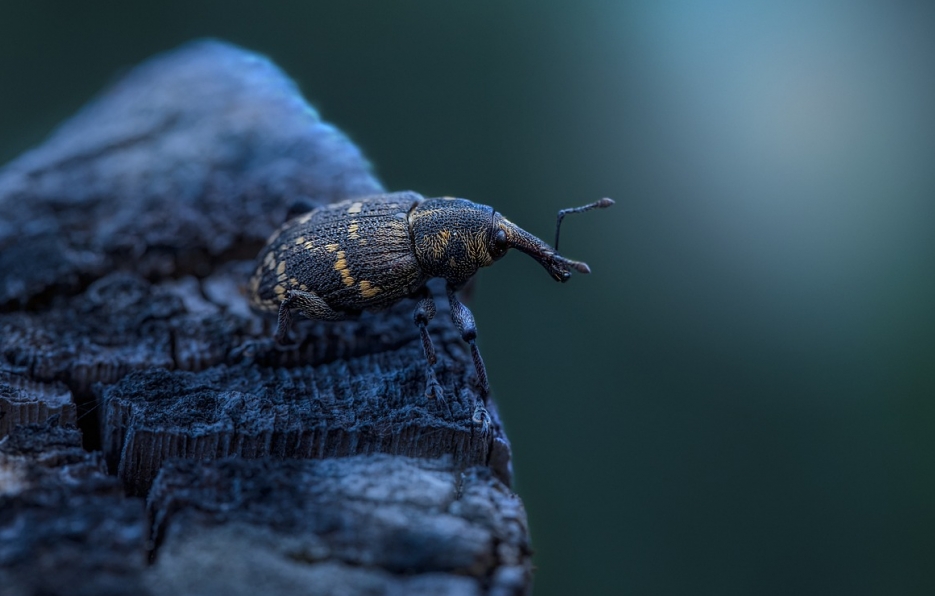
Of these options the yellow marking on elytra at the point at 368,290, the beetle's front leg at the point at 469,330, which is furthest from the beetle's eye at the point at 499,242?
the yellow marking on elytra at the point at 368,290

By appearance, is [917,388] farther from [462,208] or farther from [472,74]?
[472,74]

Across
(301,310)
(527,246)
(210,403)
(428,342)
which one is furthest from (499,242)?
(210,403)

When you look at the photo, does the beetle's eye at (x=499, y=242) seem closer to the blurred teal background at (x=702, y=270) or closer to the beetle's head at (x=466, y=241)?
the beetle's head at (x=466, y=241)

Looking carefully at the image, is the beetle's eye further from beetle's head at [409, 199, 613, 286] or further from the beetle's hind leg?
the beetle's hind leg

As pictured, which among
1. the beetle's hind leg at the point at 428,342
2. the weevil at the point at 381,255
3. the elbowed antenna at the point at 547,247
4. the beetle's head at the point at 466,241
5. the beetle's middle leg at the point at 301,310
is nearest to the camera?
the beetle's hind leg at the point at 428,342

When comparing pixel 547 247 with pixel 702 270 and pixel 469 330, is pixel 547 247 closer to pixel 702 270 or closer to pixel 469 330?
pixel 469 330

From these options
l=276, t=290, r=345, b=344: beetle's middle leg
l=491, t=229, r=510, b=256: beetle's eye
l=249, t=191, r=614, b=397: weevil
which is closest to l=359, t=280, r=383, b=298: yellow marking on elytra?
l=249, t=191, r=614, b=397: weevil

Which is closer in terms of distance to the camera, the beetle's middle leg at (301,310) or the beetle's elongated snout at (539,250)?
the beetle's middle leg at (301,310)

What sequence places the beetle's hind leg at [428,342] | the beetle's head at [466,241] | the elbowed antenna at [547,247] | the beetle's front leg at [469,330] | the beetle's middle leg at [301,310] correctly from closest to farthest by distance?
the beetle's hind leg at [428,342]
the beetle's front leg at [469,330]
the beetle's middle leg at [301,310]
the beetle's head at [466,241]
the elbowed antenna at [547,247]
